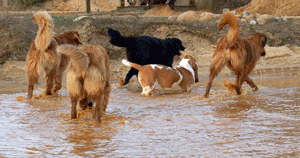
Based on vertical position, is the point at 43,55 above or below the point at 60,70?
above

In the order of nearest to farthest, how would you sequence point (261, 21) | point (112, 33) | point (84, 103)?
point (84, 103)
point (112, 33)
point (261, 21)

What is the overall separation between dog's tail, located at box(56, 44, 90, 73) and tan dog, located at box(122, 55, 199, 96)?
3.02 metres

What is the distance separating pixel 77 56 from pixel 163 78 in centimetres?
334

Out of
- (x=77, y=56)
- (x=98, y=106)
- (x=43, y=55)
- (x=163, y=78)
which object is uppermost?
(x=77, y=56)

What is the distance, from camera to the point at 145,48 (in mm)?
8633

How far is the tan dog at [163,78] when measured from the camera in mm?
7684

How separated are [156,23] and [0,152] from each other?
969cm

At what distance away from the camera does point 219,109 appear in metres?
6.18

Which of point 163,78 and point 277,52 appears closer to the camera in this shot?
point 163,78

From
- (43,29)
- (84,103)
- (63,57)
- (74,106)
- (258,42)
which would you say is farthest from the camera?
(63,57)

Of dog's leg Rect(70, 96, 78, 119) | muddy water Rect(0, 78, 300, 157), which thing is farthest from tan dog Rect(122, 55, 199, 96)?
dog's leg Rect(70, 96, 78, 119)

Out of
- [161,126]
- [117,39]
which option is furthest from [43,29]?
[161,126]

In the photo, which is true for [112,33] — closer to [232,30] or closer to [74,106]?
[232,30]

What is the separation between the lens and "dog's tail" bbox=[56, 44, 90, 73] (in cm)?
462
